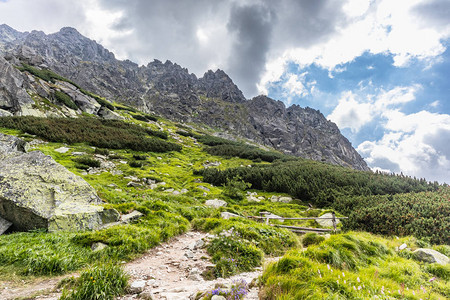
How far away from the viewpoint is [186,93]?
178500 millimetres

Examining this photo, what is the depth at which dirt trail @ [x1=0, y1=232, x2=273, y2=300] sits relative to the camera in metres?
4.02

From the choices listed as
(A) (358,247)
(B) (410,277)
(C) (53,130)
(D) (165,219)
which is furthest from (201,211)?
(C) (53,130)

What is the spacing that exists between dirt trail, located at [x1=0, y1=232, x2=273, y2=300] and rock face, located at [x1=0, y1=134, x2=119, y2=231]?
269 cm

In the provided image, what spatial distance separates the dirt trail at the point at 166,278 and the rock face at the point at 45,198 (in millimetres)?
2689

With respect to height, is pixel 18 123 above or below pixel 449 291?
above

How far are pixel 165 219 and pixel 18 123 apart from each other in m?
32.4

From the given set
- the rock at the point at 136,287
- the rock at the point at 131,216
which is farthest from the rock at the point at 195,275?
the rock at the point at 131,216

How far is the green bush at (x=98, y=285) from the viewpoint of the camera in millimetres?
3707

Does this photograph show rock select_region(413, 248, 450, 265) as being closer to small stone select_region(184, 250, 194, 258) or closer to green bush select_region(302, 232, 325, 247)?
green bush select_region(302, 232, 325, 247)

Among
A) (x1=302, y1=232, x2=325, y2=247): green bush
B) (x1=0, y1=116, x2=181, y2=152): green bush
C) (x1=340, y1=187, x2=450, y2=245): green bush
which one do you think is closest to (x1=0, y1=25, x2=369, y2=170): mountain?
(x1=0, y1=116, x2=181, y2=152): green bush

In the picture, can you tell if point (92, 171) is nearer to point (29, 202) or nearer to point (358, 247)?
point (29, 202)

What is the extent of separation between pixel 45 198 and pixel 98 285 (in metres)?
5.19

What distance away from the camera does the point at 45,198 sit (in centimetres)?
704

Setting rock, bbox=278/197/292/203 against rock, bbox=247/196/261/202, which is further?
rock, bbox=278/197/292/203
